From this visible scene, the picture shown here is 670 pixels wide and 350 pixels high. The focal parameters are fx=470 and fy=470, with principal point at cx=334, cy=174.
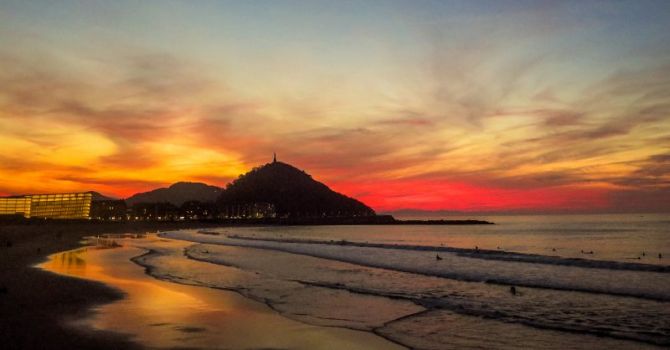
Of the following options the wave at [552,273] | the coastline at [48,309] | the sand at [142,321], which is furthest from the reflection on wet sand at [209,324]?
the wave at [552,273]

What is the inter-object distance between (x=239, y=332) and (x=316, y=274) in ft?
51.8

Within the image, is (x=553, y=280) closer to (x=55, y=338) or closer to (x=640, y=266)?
(x=640, y=266)

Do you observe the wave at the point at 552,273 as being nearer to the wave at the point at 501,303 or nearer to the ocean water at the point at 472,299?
the ocean water at the point at 472,299

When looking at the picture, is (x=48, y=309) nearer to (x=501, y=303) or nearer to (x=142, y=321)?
(x=142, y=321)

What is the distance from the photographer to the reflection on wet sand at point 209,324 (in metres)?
11.6

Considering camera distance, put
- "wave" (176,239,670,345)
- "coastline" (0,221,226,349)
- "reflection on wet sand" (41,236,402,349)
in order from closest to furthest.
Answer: "coastline" (0,221,226,349) < "reflection on wet sand" (41,236,402,349) < "wave" (176,239,670,345)

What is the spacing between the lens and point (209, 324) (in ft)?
44.6

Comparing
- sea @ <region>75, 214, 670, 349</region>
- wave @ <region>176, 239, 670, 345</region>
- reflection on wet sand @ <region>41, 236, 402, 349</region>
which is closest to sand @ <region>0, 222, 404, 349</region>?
reflection on wet sand @ <region>41, 236, 402, 349</region>

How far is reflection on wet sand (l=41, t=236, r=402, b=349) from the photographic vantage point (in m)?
11.6

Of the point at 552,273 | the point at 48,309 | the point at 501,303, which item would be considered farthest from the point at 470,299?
the point at 48,309

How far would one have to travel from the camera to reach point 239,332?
12719 millimetres

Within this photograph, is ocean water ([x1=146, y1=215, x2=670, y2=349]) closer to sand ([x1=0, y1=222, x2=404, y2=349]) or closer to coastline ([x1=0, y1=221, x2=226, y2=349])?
sand ([x1=0, y1=222, x2=404, y2=349])

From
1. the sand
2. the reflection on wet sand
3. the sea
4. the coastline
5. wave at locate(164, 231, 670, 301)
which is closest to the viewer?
the coastline

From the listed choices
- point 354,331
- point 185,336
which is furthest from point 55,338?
point 354,331
